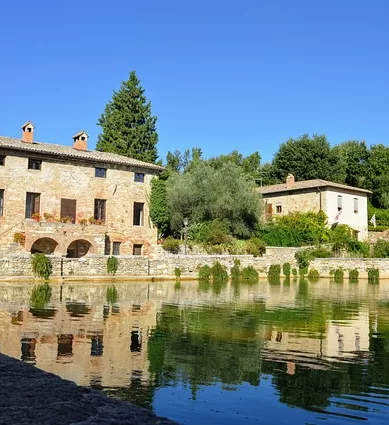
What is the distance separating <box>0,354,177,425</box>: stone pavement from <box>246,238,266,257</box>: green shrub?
1322 inches

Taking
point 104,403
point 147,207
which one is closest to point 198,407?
point 104,403

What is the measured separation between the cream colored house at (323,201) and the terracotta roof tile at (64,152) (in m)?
16.9

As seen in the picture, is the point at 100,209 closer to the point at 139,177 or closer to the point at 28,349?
the point at 139,177

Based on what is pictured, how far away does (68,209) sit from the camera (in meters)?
36.7

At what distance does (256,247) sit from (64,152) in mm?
15897

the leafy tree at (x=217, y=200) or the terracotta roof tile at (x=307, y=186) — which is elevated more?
the terracotta roof tile at (x=307, y=186)

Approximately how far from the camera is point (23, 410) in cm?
509

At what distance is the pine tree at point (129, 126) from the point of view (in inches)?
2266

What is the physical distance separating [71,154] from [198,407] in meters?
31.2

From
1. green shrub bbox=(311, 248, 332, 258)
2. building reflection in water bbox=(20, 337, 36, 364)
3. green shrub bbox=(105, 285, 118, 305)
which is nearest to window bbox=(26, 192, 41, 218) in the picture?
green shrub bbox=(105, 285, 118, 305)

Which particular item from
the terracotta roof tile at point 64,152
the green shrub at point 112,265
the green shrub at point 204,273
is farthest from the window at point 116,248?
the green shrub at point 204,273

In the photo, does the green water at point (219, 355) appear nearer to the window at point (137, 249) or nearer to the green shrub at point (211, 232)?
the green shrub at point (211, 232)

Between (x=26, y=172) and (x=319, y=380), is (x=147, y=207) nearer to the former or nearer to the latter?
(x=26, y=172)

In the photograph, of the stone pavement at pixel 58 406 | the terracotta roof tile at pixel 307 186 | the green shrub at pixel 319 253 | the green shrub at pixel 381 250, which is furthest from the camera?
the terracotta roof tile at pixel 307 186
